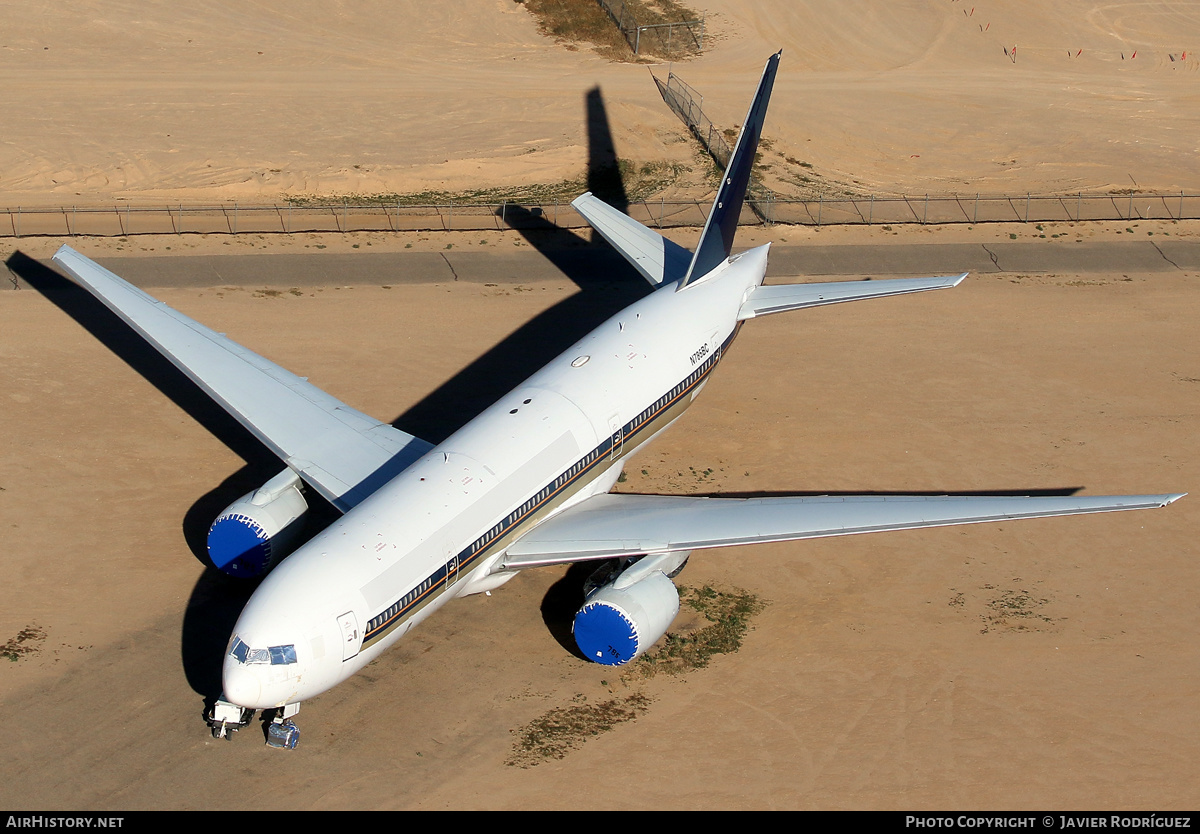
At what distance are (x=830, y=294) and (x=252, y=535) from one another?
21.4m

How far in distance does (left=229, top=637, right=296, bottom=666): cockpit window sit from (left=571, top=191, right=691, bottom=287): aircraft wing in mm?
22378

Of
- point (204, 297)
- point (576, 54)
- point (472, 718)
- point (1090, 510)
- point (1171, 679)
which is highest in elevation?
point (576, 54)

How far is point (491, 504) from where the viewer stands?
104 ft

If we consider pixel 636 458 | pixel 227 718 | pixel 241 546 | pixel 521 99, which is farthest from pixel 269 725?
pixel 521 99

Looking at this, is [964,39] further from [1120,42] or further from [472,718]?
[472,718]

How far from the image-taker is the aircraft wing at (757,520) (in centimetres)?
3269

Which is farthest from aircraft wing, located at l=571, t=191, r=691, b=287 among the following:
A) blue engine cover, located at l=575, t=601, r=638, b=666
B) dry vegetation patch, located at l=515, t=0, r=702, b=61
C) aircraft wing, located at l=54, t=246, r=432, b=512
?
dry vegetation patch, located at l=515, t=0, r=702, b=61

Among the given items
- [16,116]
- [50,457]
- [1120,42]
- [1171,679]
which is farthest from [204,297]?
[1120,42]

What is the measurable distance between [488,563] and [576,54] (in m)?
53.6

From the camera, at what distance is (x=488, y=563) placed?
32.3m

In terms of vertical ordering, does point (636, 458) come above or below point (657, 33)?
below

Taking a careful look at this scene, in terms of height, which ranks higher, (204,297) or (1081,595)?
(204,297)

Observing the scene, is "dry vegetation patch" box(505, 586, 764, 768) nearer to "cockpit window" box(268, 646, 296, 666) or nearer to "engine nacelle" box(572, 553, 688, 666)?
"engine nacelle" box(572, 553, 688, 666)

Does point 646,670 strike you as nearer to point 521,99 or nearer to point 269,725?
point 269,725
